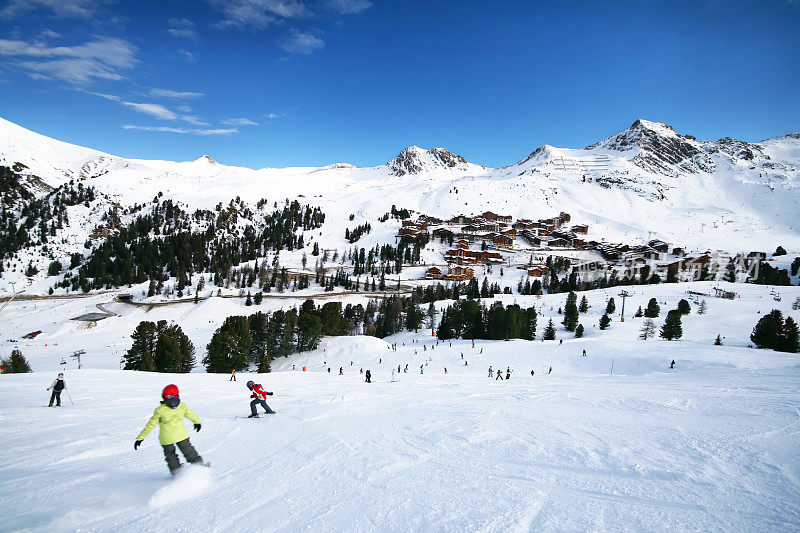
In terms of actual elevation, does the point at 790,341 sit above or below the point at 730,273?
below

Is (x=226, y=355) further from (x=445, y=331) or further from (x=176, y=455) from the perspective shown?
(x=176, y=455)

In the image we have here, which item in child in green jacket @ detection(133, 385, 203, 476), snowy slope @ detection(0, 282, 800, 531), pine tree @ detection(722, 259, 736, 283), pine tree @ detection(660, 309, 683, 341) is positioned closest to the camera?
snowy slope @ detection(0, 282, 800, 531)

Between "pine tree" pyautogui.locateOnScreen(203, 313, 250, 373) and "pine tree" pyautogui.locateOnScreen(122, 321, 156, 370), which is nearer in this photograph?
"pine tree" pyautogui.locateOnScreen(203, 313, 250, 373)

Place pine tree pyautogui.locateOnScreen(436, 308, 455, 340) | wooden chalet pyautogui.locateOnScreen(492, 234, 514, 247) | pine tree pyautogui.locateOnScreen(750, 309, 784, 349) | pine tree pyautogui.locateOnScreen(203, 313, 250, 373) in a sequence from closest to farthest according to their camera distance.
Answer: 1. pine tree pyautogui.locateOnScreen(750, 309, 784, 349)
2. pine tree pyautogui.locateOnScreen(203, 313, 250, 373)
3. pine tree pyautogui.locateOnScreen(436, 308, 455, 340)
4. wooden chalet pyautogui.locateOnScreen(492, 234, 514, 247)

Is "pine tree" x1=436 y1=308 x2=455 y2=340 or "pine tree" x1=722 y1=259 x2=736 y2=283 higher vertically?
"pine tree" x1=722 y1=259 x2=736 y2=283

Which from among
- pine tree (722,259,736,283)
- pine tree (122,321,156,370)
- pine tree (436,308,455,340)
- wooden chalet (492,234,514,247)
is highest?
wooden chalet (492,234,514,247)

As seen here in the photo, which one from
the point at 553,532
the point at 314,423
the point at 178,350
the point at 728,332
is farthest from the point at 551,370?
the point at 178,350

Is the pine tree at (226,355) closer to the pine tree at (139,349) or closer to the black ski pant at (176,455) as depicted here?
the pine tree at (139,349)

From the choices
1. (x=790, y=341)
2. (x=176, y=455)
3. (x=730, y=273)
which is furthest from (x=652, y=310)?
(x=176, y=455)

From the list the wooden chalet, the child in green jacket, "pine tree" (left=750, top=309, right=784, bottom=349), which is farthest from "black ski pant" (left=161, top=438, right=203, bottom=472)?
the wooden chalet

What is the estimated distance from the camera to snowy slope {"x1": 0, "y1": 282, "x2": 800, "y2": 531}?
4449 mm

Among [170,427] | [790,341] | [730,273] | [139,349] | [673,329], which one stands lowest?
[139,349]

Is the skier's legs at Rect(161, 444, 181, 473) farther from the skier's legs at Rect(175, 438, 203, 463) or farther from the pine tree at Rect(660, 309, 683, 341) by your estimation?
the pine tree at Rect(660, 309, 683, 341)

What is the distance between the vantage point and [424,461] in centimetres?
650
